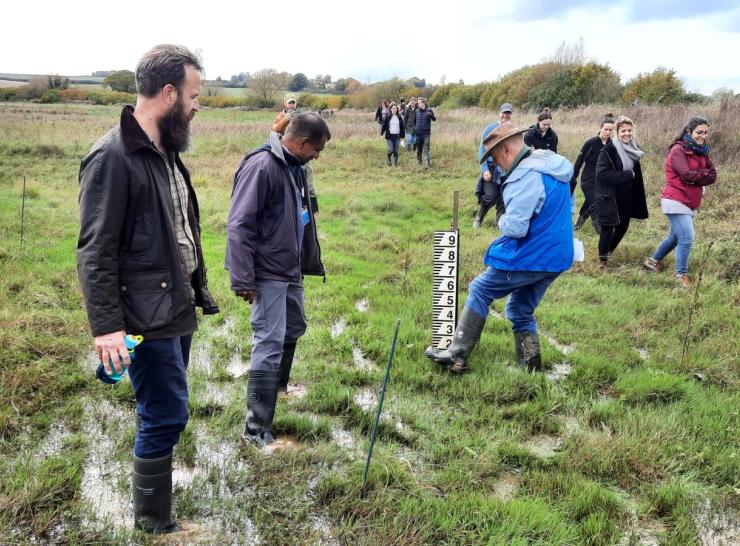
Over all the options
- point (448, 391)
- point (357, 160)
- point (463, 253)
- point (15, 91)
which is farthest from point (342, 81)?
point (448, 391)

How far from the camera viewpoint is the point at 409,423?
4211 mm

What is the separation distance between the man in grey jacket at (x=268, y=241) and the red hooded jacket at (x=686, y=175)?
5.29 meters

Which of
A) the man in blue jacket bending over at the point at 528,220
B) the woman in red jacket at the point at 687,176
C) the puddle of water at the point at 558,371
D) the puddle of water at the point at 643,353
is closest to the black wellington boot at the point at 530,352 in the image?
the puddle of water at the point at 558,371

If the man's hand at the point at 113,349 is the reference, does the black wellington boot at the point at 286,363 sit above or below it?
below

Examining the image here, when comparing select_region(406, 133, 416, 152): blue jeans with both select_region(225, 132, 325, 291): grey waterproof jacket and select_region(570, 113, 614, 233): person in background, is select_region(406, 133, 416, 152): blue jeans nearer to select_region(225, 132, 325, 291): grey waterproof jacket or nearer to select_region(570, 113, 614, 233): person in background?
select_region(570, 113, 614, 233): person in background

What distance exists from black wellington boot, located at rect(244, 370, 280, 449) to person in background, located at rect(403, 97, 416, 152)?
49.6ft

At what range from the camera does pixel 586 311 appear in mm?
6688

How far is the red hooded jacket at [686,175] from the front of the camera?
6.98 metres

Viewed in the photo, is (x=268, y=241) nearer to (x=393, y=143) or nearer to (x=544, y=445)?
(x=544, y=445)

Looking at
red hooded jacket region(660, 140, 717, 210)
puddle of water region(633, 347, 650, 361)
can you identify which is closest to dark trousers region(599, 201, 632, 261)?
red hooded jacket region(660, 140, 717, 210)

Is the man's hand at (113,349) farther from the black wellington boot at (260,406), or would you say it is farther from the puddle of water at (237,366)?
the puddle of water at (237,366)

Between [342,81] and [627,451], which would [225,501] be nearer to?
[627,451]

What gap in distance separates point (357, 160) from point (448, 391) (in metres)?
15.6

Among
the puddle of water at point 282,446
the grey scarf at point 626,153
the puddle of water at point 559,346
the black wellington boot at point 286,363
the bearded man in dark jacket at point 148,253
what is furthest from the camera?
the grey scarf at point 626,153
